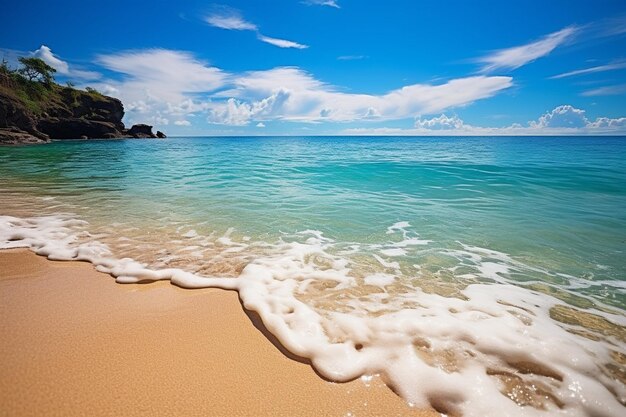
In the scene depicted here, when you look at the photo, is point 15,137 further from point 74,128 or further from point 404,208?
point 404,208

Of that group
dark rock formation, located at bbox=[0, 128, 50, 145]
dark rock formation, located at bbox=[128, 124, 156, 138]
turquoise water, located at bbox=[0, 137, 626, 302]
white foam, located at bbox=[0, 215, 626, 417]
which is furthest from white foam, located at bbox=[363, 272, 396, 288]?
dark rock formation, located at bbox=[128, 124, 156, 138]

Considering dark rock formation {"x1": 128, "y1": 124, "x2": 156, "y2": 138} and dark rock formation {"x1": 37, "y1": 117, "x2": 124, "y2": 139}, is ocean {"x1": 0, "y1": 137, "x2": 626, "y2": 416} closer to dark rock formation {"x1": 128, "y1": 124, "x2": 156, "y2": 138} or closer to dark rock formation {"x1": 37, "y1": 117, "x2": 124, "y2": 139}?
dark rock formation {"x1": 37, "y1": 117, "x2": 124, "y2": 139}

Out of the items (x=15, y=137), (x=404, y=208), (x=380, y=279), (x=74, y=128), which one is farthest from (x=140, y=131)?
(x=380, y=279)

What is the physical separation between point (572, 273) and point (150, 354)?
630 centimetres

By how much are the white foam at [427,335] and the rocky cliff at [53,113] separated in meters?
54.7

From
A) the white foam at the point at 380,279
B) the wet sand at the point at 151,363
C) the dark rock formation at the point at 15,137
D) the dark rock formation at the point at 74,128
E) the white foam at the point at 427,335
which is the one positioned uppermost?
the dark rock formation at the point at 74,128

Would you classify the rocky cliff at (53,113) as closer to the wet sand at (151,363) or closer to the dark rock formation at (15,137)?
the dark rock formation at (15,137)

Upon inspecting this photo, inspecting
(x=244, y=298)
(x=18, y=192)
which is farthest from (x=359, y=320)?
(x=18, y=192)

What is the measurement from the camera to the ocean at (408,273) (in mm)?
2535

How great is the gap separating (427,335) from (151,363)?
272cm

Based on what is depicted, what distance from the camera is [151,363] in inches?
97.7

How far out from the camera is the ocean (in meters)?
2.54

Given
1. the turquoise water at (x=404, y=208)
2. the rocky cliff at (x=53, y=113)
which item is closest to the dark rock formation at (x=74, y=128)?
the rocky cliff at (x=53, y=113)

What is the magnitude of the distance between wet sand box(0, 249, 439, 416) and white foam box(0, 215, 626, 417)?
0.80 ft
